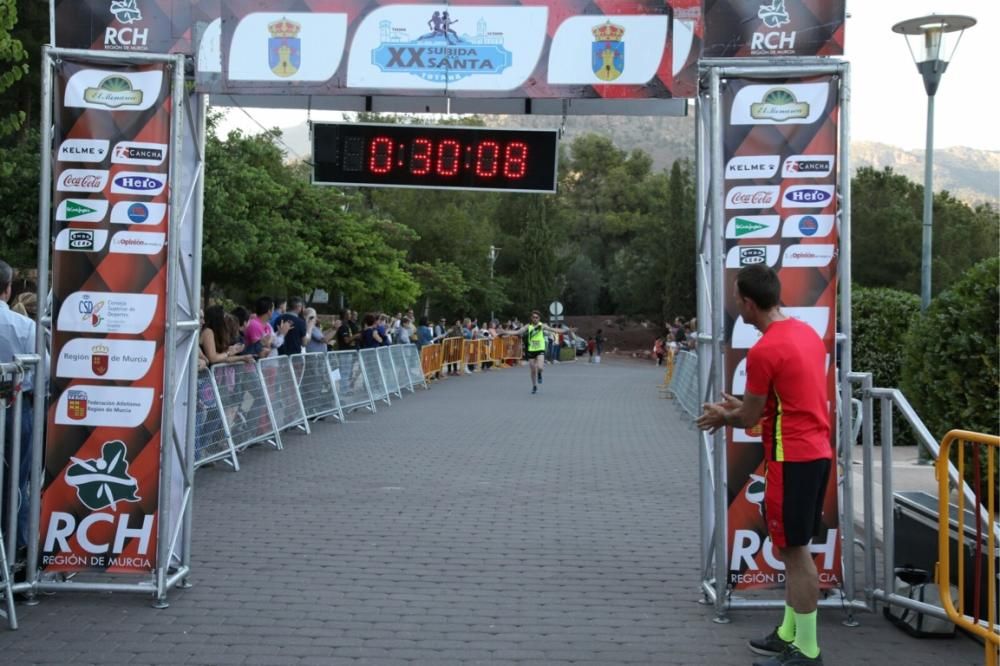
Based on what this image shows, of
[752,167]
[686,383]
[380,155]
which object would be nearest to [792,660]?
[752,167]

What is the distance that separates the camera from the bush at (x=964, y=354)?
31.0 ft

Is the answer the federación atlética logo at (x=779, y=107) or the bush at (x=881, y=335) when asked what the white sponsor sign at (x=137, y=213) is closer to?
the federación atlética logo at (x=779, y=107)

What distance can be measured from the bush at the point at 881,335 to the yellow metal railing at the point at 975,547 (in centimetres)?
943

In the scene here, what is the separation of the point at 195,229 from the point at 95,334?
0.92 meters

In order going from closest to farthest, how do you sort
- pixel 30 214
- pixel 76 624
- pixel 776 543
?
pixel 776 543
pixel 76 624
pixel 30 214

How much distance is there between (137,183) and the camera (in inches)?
256

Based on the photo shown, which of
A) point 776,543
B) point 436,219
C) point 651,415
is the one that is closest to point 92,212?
point 776,543

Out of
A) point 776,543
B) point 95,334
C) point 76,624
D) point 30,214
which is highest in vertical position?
point 30,214

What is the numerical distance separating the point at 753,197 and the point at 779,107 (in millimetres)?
541

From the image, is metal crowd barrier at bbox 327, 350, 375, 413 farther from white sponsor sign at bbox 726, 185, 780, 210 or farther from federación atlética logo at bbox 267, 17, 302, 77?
white sponsor sign at bbox 726, 185, 780, 210

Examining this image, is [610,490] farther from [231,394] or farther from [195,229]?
[195,229]

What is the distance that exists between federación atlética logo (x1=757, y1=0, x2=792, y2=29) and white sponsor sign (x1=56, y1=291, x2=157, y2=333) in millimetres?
3877

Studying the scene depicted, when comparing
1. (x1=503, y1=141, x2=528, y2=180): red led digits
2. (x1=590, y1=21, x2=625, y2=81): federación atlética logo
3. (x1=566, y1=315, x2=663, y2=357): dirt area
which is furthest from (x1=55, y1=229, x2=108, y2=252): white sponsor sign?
(x1=566, y1=315, x2=663, y2=357): dirt area

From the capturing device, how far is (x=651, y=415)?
2042 centimetres
